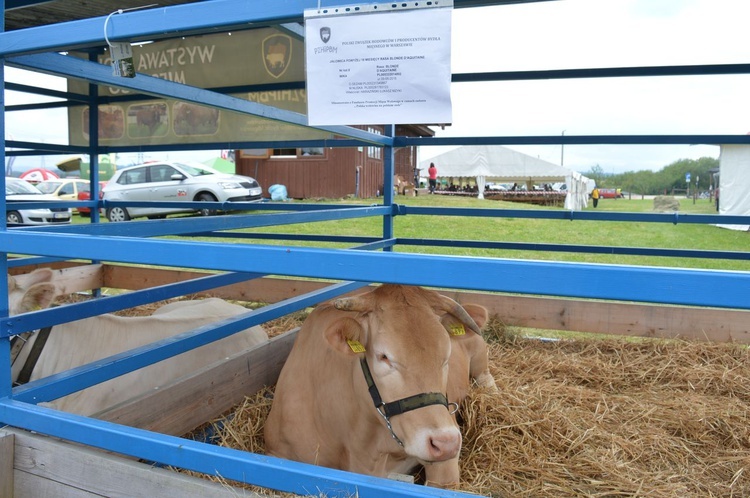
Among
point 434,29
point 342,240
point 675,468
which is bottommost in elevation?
point 675,468

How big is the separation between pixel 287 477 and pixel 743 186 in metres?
20.0

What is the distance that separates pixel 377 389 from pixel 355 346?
0.63 ft

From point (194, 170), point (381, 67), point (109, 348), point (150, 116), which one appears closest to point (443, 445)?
point (381, 67)

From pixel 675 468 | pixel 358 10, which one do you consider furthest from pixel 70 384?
pixel 675 468

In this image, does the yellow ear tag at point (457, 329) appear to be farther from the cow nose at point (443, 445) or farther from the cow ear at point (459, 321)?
the cow nose at point (443, 445)

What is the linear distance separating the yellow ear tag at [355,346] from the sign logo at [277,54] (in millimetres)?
3244

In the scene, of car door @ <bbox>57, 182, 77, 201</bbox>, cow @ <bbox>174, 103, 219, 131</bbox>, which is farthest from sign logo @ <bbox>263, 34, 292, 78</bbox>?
car door @ <bbox>57, 182, 77, 201</bbox>

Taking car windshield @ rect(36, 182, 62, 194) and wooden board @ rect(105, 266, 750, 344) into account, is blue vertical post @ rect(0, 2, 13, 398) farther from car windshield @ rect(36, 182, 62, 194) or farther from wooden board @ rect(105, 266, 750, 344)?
car windshield @ rect(36, 182, 62, 194)

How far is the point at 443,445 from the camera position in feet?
6.39

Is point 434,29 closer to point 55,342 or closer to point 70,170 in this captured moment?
point 55,342

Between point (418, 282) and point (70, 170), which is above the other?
point (70, 170)

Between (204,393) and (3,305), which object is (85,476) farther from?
(204,393)

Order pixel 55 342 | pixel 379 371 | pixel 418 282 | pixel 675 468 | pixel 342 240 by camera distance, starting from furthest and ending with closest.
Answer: pixel 342 240
pixel 55 342
pixel 675 468
pixel 379 371
pixel 418 282

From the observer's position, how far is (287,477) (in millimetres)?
1531
